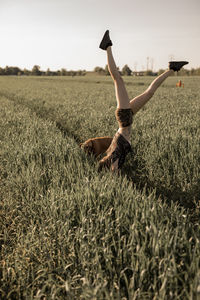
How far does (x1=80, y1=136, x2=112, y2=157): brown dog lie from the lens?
377 centimetres

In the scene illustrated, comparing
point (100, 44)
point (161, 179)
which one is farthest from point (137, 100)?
point (161, 179)

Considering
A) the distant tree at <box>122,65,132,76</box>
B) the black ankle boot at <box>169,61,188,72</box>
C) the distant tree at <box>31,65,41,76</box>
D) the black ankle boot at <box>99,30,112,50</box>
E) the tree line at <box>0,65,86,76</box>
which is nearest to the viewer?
the black ankle boot at <box>99,30,112,50</box>

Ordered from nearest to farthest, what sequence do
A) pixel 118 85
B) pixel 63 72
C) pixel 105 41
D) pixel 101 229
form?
1. pixel 101 229
2. pixel 105 41
3. pixel 118 85
4. pixel 63 72

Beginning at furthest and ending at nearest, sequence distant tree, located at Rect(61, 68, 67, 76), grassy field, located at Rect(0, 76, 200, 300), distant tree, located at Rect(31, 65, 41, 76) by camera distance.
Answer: distant tree, located at Rect(31, 65, 41, 76) < distant tree, located at Rect(61, 68, 67, 76) < grassy field, located at Rect(0, 76, 200, 300)

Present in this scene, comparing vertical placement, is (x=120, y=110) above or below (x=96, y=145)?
above

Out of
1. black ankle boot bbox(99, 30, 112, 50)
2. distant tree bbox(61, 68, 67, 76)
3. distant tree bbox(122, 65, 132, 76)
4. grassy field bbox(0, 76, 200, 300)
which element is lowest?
grassy field bbox(0, 76, 200, 300)

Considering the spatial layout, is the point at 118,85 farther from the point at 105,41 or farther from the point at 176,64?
the point at 176,64

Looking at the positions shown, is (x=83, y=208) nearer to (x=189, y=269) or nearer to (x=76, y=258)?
(x=76, y=258)

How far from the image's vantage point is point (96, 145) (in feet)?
12.6

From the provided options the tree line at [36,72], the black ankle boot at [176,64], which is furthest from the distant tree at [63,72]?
the black ankle boot at [176,64]

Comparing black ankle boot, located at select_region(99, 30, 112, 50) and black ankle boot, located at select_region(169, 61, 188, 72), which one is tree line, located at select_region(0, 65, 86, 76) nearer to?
black ankle boot, located at select_region(169, 61, 188, 72)

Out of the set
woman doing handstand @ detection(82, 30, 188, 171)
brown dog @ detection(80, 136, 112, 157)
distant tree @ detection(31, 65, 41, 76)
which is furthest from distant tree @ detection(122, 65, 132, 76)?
woman doing handstand @ detection(82, 30, 188, 171)

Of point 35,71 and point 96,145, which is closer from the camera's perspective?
point 96,145

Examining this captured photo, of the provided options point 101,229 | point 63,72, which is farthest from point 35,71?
point 101,229
